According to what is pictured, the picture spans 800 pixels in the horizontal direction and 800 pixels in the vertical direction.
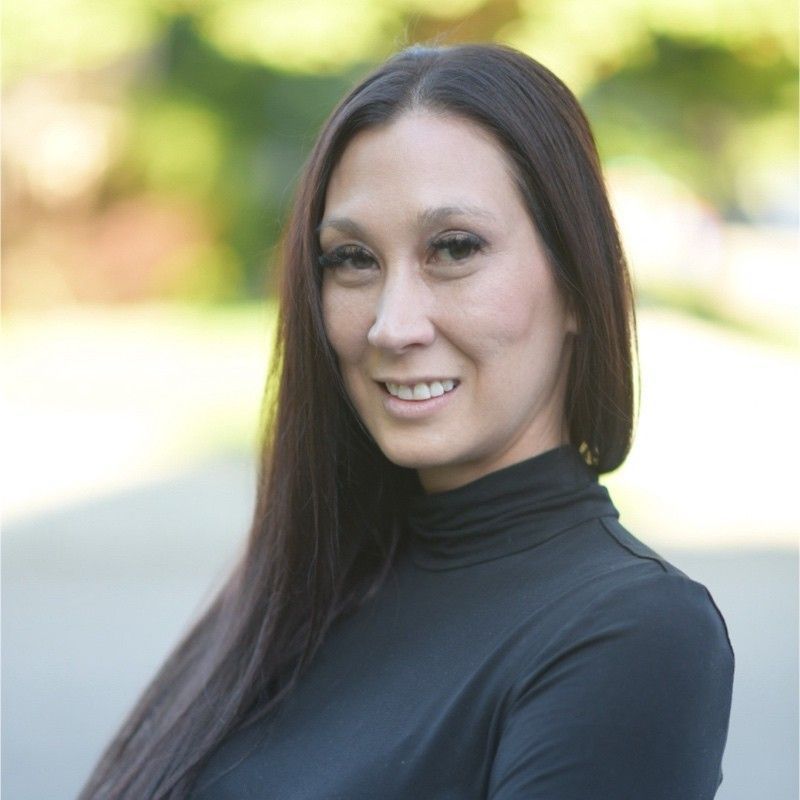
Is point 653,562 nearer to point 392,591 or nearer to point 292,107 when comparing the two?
point 392,591

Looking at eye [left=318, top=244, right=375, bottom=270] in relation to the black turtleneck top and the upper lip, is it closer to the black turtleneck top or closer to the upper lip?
the upper lip

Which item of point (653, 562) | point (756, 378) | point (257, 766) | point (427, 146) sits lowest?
point (756, 378)

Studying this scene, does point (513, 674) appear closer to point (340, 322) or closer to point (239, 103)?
point (340, 322)

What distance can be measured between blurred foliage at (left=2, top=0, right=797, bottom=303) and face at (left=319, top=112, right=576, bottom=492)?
618cm

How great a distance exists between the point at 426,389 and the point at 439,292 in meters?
0.14

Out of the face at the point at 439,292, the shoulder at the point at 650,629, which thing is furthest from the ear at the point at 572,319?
the shoulder at the point at 650,629

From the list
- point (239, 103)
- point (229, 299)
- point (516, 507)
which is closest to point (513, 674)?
point (516, 507)

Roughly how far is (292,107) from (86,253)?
309 cm

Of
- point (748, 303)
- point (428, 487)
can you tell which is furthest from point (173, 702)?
point (748, 303)

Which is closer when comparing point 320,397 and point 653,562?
point 653,562

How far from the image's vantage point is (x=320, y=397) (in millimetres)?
2105

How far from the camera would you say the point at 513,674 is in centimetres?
163

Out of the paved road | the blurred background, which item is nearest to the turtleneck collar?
the blurred background

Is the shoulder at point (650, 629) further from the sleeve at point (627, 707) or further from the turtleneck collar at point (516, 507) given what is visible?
the turtleneck collar at point (516, 507)
